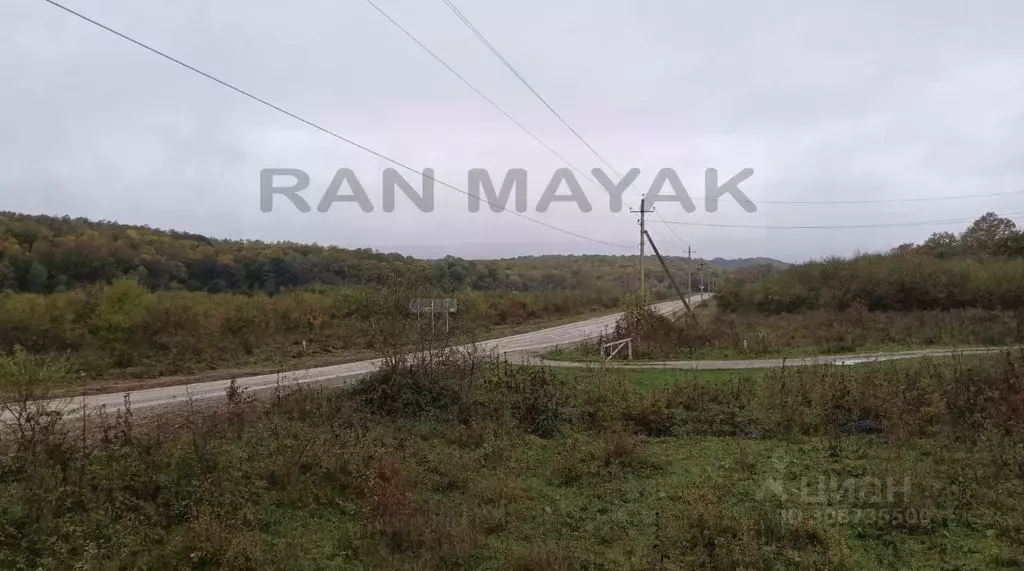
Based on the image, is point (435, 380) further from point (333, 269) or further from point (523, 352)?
point (333, 269)

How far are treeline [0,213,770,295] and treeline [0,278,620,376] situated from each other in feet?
2.87

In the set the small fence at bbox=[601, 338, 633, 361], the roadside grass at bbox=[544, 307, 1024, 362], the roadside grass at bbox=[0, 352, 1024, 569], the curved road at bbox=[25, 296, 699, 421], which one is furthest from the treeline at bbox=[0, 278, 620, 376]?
the roadside grass at bbox=[544, 307, 1024, 362]

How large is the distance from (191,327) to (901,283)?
42.2m

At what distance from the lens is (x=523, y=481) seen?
8781 mm

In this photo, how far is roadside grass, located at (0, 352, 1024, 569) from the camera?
636 cm

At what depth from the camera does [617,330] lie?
26.2 meters

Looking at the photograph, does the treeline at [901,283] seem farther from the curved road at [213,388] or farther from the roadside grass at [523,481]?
the roadside grass at [523,481]

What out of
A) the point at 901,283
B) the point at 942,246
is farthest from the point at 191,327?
the point at 942,246

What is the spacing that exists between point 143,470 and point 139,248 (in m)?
33.4

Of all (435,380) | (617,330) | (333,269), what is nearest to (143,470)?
(435,380)

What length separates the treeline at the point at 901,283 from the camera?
3778 centimetres

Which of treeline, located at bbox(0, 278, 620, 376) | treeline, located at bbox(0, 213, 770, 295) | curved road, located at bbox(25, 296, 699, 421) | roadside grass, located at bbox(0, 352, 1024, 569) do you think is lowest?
roadside grass, located at bbox(0, 352, 1024, 569)

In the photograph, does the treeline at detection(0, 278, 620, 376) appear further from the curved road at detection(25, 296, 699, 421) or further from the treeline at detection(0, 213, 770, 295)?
the curved road at detection(25, 296, 699, 421)

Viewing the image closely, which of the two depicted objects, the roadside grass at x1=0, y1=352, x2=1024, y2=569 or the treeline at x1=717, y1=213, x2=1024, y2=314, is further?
the treeline at x1=717, y1=213, x2=1024, y2=314
